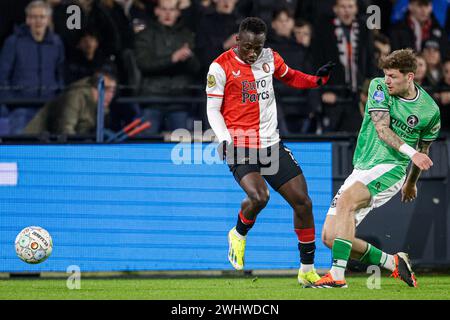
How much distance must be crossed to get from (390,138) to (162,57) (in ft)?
17.1

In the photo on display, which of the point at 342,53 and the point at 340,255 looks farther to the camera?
the point at 342,53

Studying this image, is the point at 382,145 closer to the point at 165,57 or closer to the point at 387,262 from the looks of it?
the point at 387,262

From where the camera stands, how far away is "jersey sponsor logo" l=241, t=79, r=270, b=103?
10.0 meters

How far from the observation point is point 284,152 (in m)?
10.1

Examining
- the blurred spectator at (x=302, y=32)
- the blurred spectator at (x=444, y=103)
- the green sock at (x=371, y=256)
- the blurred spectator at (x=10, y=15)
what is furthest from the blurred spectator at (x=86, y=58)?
the green sock at (x=371, y=256)

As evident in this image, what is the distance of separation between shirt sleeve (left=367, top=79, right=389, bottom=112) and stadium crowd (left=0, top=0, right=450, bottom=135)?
3.85 meters

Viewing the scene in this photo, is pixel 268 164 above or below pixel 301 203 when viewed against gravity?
above

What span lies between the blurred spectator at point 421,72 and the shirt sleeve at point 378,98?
15.5 feet

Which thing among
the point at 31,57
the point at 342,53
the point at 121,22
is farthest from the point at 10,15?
the point at 342,53

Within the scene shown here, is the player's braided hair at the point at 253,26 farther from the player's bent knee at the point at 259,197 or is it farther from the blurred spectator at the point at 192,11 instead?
the blurred spectator at the point at 192,11

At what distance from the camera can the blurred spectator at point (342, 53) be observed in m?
13.5

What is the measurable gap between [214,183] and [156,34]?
2735 millimetres

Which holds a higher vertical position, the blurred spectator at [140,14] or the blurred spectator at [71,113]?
the blurred spectator at [140,14]

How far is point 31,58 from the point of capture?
1338 cm
